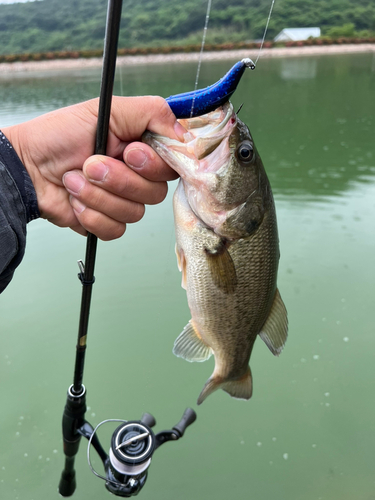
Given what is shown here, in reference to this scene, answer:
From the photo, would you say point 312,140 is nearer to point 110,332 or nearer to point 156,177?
point 110,332

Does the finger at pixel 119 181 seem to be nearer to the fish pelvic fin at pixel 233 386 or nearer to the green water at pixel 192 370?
the fish pelvic fin at pixel 233 386

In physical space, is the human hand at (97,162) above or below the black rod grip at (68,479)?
above

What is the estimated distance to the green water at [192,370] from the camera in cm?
243

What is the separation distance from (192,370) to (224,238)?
6.64 feet

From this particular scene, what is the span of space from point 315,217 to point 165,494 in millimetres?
3893

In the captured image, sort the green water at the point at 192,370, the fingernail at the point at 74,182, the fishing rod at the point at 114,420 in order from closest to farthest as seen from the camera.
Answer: the fishing rod at the point at 114,420
the fingernail at the point at 74,182
the green water at the point at 192,370

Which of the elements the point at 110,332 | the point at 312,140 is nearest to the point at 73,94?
the point at 312,140

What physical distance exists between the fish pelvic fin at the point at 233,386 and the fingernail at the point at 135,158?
929 mm

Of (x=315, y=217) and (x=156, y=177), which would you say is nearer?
(x=156, y=177)

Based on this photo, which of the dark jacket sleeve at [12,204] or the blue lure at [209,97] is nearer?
the blue lure at [209,97]

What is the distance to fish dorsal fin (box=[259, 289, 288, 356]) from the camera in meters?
1.52

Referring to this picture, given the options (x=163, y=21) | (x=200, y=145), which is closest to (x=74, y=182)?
(x=200, y=145)

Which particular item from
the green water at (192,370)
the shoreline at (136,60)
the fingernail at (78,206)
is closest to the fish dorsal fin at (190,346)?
the fingernail at (78,206)

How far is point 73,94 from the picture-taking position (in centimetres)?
1628
